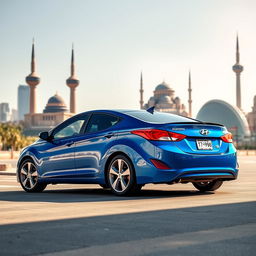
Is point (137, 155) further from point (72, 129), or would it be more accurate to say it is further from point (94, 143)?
point (72, 129)

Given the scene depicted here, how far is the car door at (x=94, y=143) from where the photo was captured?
931 cm

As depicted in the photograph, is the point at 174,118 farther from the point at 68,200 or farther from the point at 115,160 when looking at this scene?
the point at 68,200

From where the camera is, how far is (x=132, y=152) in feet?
28.8

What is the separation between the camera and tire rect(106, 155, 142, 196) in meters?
8.81

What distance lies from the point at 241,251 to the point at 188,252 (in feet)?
1.21

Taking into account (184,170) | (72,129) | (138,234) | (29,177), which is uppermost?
A: (72,129)

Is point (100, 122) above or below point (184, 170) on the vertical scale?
above

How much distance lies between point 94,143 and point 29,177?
1.65 meters

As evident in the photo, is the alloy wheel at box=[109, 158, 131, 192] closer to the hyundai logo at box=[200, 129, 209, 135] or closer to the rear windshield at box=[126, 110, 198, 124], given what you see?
the rear windshield at box=[126, 110, 198, 124]

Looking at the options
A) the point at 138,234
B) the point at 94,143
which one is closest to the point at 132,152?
the point at 94,143

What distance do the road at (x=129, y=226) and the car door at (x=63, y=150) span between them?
1525 mm

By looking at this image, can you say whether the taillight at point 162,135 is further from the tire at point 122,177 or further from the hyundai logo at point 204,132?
the tire at point 122,177

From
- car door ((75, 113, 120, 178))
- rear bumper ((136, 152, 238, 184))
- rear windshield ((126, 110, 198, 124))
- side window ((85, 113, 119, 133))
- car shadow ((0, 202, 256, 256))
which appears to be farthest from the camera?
side window ((85, 113, 119, 133))

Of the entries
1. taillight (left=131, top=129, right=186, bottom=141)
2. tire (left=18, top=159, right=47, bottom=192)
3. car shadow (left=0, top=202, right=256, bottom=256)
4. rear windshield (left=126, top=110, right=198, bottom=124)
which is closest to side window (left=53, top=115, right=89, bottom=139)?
tire (left=18, top=159, right=47, bottom=192)
